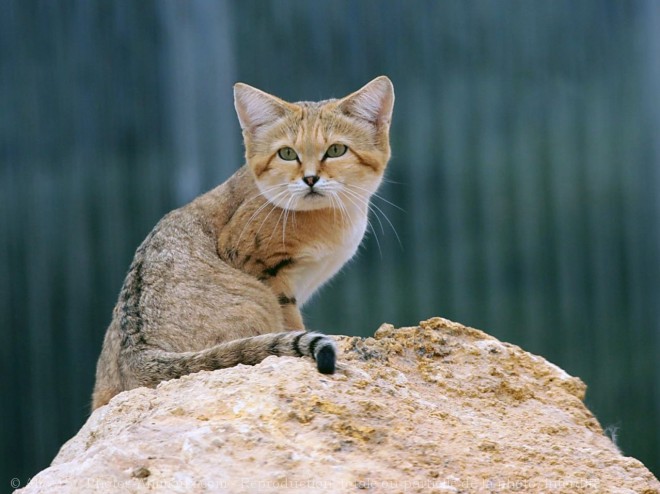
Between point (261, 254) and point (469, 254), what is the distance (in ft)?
8.31

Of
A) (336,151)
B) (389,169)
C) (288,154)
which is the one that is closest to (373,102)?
(336,151)

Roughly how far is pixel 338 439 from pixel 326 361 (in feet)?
1.18

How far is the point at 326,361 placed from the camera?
Answer: 2.75 metres

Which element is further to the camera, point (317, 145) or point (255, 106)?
point (255, 106)

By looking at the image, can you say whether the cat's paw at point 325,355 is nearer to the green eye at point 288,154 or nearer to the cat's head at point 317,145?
the cat's head at point 317,145

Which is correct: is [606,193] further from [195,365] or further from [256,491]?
[256,491]

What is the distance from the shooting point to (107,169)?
20.6 feet

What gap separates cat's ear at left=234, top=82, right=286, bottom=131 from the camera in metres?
4.25

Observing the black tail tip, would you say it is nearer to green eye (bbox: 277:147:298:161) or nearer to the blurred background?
green eye (bbox: 277:147:298:161)

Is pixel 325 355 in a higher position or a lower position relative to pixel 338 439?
higher

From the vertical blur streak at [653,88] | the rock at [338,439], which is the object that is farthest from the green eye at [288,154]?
the vertical blur streak at [653,88]

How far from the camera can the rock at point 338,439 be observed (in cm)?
229

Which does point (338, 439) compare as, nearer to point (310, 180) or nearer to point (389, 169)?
point (310, 180)

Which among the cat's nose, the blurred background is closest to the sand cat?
the cat's nose
